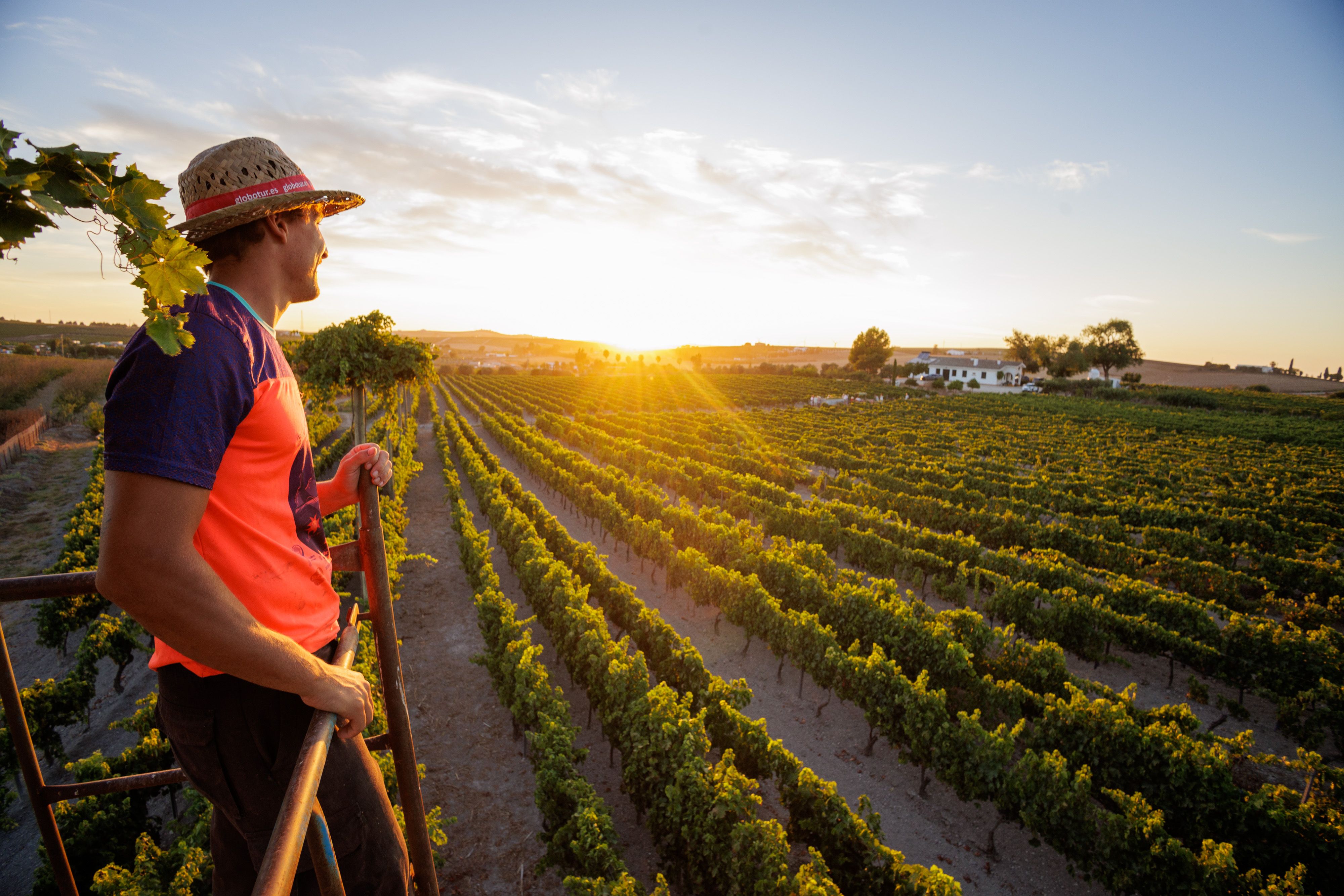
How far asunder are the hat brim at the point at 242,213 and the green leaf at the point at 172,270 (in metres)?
0.56

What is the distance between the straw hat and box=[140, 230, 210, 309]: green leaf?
63cm

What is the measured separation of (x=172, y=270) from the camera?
1262mm

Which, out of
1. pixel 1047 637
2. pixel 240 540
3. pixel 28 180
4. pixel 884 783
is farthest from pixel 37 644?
pixel 1047 637

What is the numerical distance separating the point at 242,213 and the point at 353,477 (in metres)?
1.05

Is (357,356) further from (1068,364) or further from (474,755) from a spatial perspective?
(1068,364)

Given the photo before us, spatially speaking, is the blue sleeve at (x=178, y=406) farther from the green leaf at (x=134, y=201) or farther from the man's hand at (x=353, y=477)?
the man's hand at (x=353, y=477)

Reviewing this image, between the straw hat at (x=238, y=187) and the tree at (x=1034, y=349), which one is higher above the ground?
the tree at (x=1034, y=349)

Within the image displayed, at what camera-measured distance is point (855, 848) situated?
17.8 feet

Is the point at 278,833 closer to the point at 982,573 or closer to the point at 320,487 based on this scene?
the point at 320,487

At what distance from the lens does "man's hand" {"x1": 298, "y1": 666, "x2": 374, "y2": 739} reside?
1.61 metres

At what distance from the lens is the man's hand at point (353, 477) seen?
7.76ft

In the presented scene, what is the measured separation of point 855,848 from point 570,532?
40.2ft

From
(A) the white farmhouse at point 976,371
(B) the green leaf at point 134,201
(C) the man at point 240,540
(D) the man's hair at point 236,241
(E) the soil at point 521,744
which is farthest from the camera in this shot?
(A) the white farmhouse at point 976,371

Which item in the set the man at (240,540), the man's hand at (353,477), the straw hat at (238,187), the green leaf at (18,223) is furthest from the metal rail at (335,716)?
the green leaf at (18,223)
